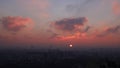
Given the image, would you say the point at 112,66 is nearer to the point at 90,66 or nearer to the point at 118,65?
the point at 118,65

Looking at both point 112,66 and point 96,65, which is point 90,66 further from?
point 112,66

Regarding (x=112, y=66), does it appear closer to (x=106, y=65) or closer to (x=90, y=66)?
(x=106, y=65)

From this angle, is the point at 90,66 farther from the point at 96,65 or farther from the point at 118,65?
the point at 118,65

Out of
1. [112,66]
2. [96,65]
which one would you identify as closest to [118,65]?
[112,66]

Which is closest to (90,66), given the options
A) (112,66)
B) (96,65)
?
(96,65)

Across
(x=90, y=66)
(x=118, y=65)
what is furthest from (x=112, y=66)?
(x=90, y=66)
